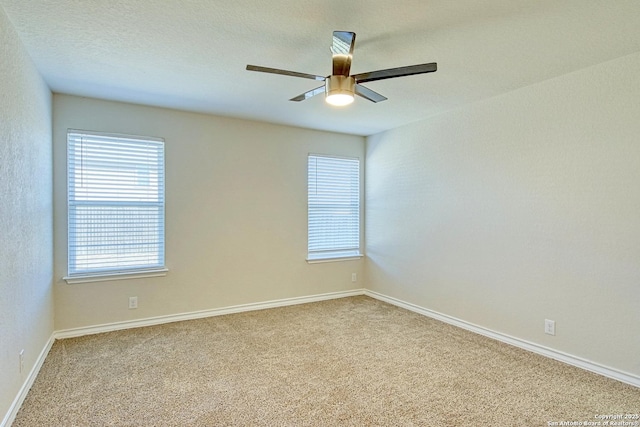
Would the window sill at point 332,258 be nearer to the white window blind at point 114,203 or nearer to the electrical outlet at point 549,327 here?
the white window blind at point 114,203

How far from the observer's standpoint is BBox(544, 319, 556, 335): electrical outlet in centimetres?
300

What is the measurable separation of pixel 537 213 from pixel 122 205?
4037 millimetres

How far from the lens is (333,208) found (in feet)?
16.6

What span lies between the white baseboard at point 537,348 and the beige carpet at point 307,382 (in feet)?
0.27

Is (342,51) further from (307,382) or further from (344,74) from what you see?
(307,382)

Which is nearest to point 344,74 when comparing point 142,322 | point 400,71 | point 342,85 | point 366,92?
point 342,85

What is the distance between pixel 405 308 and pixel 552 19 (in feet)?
11.1

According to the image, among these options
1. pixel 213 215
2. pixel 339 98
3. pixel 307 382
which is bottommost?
pixel 307 382

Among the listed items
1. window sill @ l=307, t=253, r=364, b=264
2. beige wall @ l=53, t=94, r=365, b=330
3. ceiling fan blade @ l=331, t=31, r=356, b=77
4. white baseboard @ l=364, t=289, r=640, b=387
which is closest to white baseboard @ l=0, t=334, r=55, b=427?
beige wall @ l=53, t=94, r=365, b=330

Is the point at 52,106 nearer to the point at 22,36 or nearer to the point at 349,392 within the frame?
the point at 22,36

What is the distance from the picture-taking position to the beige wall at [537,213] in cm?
261

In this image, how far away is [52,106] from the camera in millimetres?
3363

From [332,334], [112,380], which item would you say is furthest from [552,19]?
[112,380]

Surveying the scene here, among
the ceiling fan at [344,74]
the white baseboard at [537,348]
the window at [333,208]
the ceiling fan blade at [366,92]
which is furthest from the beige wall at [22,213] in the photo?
the white baseboard at [537,348]
